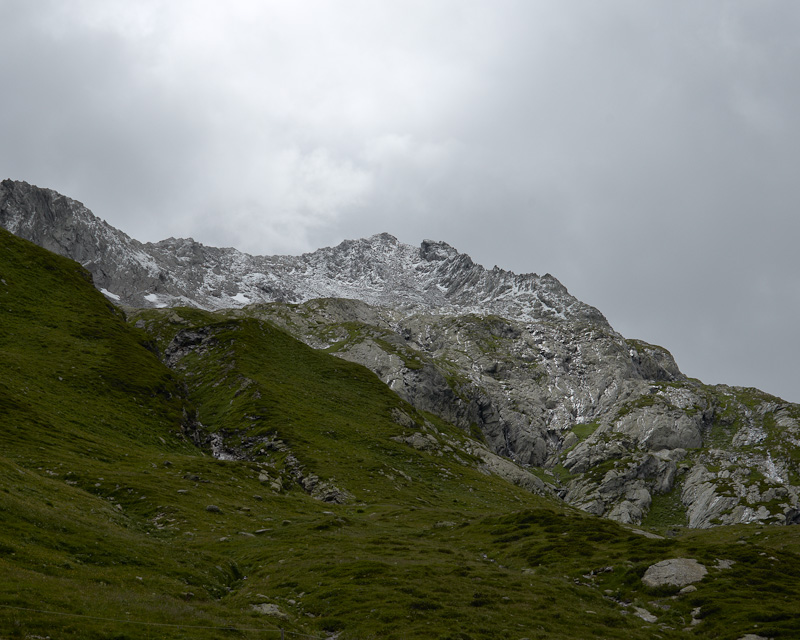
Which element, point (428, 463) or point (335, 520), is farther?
point (428, 463)

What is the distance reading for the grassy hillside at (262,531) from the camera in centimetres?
3139

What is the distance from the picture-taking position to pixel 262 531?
5659 cm

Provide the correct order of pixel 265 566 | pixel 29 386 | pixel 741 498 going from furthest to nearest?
pixel 741 498 < pixel 29 386 < pixel 265 566

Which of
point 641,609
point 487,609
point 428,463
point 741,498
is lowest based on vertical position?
point 487,609

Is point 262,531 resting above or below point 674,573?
below

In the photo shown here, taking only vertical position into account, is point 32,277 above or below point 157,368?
above

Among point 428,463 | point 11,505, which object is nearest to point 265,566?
point 11,505

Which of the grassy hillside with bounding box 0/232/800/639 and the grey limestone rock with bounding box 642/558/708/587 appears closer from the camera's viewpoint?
the grassy hillside with bounding box 0/232/800/639

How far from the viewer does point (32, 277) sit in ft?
412

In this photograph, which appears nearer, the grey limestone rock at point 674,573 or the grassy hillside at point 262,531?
the grassy hillside at point 262,531

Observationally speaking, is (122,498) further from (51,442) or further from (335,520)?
(335,520)

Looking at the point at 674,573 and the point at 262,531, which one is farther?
the point at 262,531

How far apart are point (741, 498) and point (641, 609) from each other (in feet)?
595

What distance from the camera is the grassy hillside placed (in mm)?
31391
